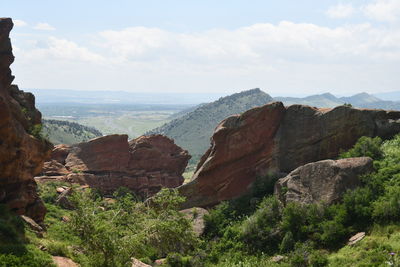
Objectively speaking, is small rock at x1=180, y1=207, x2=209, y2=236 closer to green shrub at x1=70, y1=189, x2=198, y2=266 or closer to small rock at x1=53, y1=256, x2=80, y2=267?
green shrub at x1=70, y1=189, x2=198, y2=266

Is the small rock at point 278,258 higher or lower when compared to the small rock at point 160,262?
higher

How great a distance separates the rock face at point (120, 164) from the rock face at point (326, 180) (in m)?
46.0

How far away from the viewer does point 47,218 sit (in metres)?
46.0

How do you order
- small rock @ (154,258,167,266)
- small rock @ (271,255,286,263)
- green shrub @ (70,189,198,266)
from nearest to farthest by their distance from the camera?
green shrub @ (70,189,198,266) → small rock @ (271,255,286,263) → small rock @ (154,258,167,266)

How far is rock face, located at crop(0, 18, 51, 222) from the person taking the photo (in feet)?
90.3

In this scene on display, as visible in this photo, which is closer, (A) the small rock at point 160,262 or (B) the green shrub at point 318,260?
(B) the green shrub at point 318,260

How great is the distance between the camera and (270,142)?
42875mm

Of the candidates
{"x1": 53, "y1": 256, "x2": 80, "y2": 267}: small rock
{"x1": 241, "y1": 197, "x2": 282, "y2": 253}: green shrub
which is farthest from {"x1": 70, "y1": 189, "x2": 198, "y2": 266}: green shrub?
{"x1": 241, "y1": 197, "x2": 282, "y2": 253}: green shrub

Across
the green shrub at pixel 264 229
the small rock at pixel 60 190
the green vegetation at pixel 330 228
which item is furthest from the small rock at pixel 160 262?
the small rock at pixel 60 190

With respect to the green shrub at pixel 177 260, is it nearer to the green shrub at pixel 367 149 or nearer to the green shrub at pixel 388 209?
the green shrub at pixel 388 209

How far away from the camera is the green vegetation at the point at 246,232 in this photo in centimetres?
2128

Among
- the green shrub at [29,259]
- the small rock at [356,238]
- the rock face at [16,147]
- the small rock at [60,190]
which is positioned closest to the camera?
the green shrub at [29,259]

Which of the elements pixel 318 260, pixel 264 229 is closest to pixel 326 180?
pixel 264 229

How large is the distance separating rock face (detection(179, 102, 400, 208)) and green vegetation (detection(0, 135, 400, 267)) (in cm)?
330
